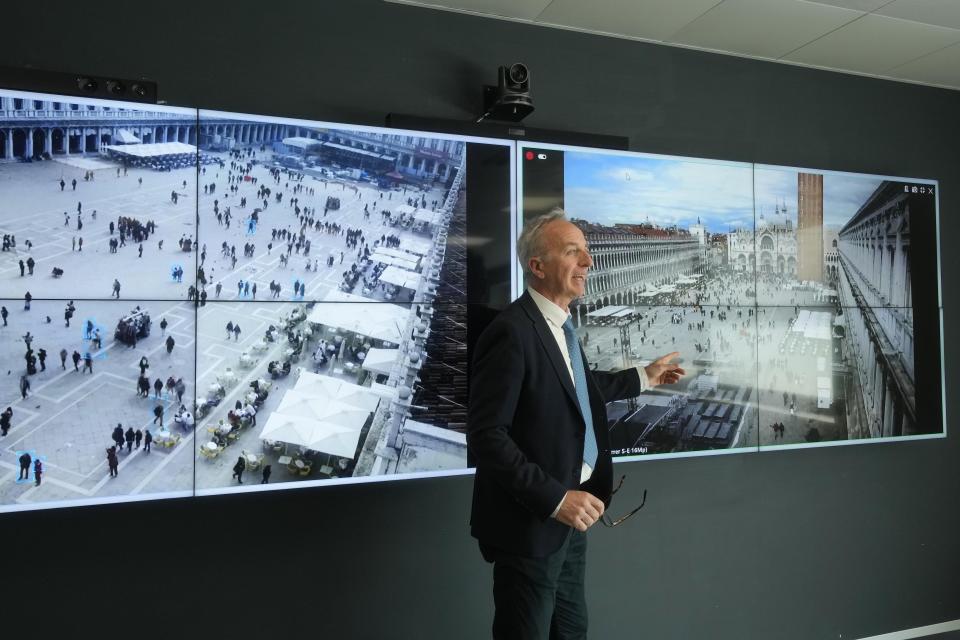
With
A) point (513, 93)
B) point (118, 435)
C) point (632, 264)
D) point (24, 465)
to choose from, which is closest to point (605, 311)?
point (632, 264)

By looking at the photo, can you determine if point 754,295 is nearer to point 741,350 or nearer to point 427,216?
point 741,350

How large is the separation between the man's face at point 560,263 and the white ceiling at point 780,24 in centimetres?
134

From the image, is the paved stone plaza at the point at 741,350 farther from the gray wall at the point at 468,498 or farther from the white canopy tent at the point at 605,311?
the gray wall at the point at 468,498

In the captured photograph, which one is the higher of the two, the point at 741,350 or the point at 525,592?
the point at 741,350

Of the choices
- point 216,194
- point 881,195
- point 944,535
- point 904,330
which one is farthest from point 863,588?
point 216,194

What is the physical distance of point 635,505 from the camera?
10.0ft

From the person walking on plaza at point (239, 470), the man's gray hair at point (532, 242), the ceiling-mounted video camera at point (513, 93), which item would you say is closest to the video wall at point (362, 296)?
the person walking on plaza at point (239, 470)

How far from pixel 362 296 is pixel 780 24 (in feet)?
7.71

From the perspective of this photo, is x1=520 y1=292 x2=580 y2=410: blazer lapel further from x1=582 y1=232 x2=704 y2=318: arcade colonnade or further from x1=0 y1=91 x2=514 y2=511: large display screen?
x1=582 y1=232 x2=704 y2=318: arcade colonnade

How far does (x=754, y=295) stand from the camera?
310cm

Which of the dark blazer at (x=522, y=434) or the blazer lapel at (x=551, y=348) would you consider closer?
the dark blazer at (x=522, y=434)

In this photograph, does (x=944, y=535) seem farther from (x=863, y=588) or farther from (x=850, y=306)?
(x=850, y=306)

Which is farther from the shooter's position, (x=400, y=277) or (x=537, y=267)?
(x=400, y=277)

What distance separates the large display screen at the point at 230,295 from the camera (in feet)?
7.02
